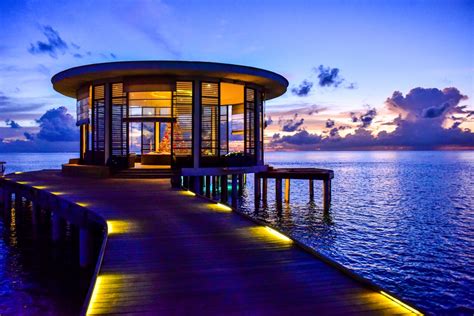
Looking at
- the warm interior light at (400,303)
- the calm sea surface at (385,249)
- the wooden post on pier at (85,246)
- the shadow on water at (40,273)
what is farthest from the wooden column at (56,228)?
the warm interior light at (400,303)

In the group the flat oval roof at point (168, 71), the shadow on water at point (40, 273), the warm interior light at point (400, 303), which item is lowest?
the shadow on water at point (40, 273)

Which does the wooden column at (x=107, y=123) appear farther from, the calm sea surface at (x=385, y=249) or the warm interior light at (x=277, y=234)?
the warm interior light at (x=277, y=234)

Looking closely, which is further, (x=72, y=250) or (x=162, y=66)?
(x=162, y=66)

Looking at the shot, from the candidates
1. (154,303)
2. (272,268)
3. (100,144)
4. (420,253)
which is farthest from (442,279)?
(100,144)

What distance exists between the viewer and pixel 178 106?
21.5 metres

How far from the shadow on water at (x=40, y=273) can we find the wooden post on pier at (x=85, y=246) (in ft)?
0.83

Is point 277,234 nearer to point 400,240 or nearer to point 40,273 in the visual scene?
point 40,273

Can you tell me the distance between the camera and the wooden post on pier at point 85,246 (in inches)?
482

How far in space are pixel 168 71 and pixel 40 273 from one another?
449 inches

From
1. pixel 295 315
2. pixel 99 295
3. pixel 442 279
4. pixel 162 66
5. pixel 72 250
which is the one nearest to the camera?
pixel 295 315

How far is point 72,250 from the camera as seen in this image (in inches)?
599

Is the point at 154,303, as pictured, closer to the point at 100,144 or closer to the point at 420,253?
the point at 420,253

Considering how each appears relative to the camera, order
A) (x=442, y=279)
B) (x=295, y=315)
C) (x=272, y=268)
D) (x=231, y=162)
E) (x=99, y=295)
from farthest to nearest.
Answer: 1. (x=231, y=162)
2. (x=442, y=279)
3. (x=272, y=268)
4. (x=99, y=295)
5. (x=295, y=315)

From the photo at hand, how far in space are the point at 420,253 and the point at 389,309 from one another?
39.9 ft
